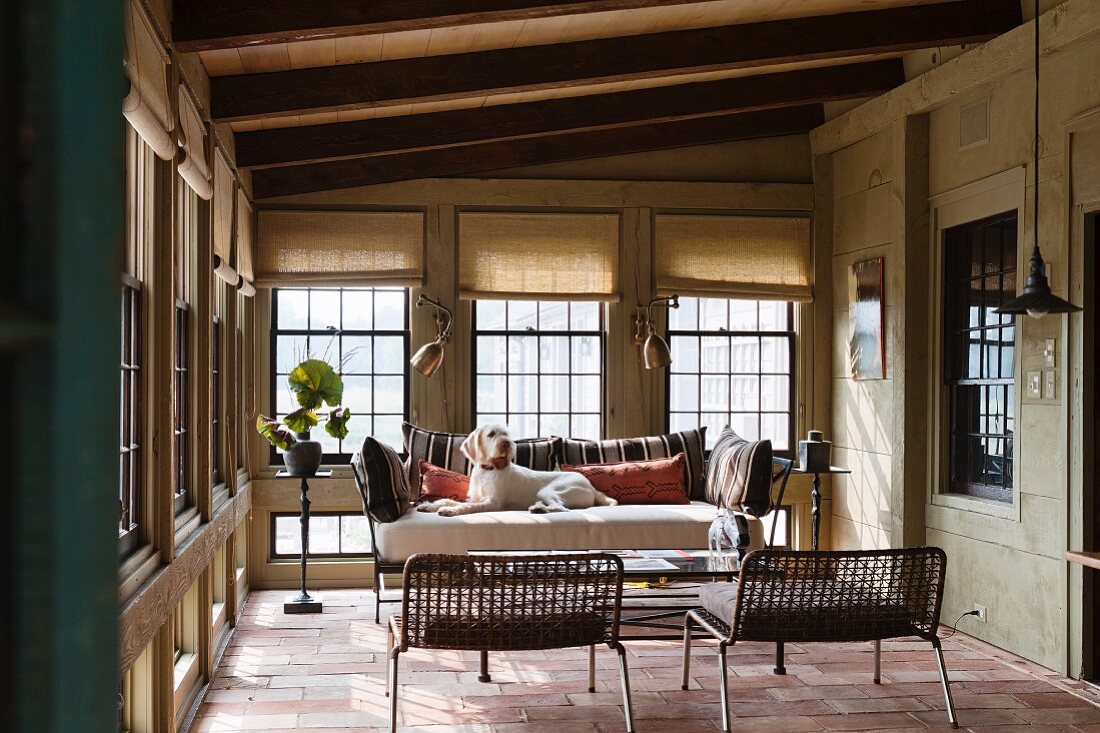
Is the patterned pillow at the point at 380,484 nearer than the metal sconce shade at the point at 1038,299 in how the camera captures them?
No

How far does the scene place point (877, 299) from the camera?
6691 millimetres

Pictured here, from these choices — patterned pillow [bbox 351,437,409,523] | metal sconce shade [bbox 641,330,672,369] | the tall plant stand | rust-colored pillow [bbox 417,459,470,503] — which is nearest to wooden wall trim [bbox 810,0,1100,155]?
metal sconce shade [bbox 641,330,672,369]

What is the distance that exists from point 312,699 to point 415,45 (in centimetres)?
298

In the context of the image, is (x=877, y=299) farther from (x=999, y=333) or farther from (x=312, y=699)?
(x=312, y=699)

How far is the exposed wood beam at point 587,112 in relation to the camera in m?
6.08

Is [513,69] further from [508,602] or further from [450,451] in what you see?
[450,451]

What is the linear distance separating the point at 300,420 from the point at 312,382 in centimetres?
24

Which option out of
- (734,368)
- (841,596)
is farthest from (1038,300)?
(734,368)

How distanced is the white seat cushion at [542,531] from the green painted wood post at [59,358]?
5.38 m

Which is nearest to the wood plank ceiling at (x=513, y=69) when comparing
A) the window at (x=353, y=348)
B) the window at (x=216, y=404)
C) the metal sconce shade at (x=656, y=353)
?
the window at (x=353, y=348)

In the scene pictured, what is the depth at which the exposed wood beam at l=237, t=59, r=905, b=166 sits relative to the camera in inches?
239

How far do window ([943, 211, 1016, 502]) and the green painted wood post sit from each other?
18.2ft

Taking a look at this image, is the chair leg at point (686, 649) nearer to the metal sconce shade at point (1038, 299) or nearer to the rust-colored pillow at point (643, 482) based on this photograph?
the metal sconce shade at point (1038, 299)

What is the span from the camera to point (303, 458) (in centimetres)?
641
